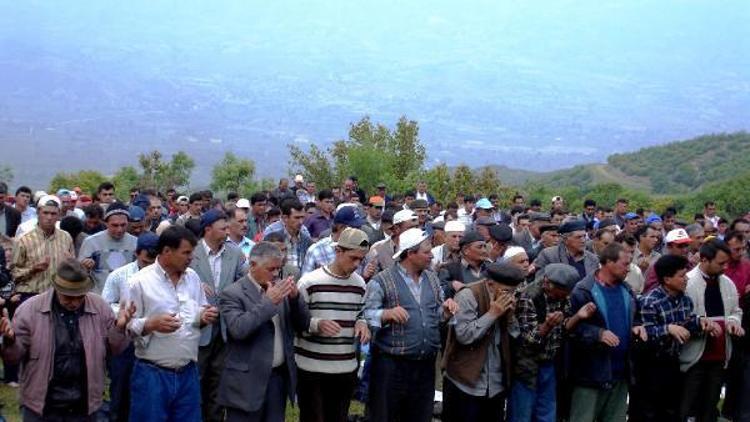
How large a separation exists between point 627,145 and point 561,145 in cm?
742

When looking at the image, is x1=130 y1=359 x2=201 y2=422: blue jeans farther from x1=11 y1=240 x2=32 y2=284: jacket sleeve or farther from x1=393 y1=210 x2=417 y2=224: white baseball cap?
x1=393 y1=210 x2=417 y2=224: white baseball cap

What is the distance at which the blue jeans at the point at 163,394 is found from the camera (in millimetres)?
6117

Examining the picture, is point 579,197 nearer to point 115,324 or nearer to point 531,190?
point 531,190

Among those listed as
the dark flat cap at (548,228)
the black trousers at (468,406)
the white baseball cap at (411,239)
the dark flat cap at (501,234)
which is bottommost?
the black trousers at (468,406)

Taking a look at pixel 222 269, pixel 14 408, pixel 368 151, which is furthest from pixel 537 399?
pixel 368 151

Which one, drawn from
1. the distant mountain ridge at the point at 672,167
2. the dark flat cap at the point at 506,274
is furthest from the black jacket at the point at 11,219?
the distant mountain ridge at the point at 672,167

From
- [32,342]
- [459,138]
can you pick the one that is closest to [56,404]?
[32,342]

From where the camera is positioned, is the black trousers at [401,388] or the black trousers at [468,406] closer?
the black trousers at [401,388]

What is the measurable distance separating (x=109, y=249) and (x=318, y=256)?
6.42 ft

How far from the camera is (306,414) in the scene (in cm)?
686

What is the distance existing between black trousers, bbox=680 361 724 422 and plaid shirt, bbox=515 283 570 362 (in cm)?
149

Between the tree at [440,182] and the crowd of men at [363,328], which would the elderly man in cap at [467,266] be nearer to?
the crowd of men at [363,328]

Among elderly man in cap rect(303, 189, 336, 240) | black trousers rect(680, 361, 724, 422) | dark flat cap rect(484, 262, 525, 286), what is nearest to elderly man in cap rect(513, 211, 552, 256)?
elderly man in cap rect(303, 189, 336, 240)

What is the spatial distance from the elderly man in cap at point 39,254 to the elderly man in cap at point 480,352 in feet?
13.2
